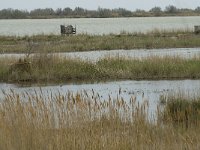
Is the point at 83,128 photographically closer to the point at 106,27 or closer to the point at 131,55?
the point at 131,55

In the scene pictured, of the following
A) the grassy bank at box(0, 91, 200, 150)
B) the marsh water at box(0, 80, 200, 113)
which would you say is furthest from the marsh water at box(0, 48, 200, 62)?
the grassy bank at box(0, 91, 200, 150)

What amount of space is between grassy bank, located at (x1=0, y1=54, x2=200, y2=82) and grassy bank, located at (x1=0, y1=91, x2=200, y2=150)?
484 inches

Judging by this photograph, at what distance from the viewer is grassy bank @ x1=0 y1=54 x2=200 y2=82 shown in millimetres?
22109

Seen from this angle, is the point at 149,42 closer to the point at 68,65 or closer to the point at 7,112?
the point at 68,65

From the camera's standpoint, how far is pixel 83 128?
879 centimetres

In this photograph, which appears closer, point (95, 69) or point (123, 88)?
point (123, 88)

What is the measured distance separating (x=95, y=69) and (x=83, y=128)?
548 inches

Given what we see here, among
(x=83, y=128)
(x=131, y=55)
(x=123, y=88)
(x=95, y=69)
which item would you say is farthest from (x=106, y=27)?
(x=83, y=128)

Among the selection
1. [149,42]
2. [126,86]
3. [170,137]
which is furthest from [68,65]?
[149,42]

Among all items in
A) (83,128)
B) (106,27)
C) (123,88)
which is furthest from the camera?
(106,27)

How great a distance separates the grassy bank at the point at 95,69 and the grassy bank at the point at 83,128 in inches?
484

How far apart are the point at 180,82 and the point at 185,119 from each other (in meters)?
10.4

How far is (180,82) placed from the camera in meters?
20.0

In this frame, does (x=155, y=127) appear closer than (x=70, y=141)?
No
